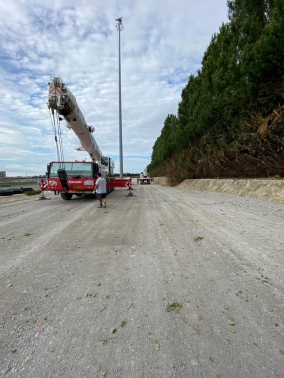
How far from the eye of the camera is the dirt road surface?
193cm

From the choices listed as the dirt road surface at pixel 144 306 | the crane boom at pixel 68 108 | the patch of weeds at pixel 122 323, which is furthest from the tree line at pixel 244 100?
the patch of weeds at pixel 122 323

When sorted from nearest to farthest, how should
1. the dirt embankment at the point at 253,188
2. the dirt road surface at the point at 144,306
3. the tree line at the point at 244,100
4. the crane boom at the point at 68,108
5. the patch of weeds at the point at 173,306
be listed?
the dirt road surface at the point at 144,306, the patch of weeds at the point at 173,306, the dirt embankment at the point at 253,188, the tree line at the point at 244,100, the crane boom at the point at 68,108

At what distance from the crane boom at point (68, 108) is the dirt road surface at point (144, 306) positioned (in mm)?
7925

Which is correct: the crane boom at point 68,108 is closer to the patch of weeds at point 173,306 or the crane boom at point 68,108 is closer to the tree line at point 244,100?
the tree line at point 244,100

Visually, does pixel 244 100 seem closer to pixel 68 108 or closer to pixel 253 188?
pixel 253 188

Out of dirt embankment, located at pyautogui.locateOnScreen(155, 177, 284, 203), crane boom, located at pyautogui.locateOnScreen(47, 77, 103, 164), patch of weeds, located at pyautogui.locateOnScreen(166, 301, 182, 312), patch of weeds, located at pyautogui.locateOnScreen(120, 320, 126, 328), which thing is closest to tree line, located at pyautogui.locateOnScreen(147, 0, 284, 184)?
dirt embankment, located at pyautogui.locateOnScreen(155, 177, 284, 203)

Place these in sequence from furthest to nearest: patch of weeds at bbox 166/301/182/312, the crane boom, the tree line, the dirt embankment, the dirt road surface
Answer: the crane boom, the tree line, the dirt embankment, patch of weeds at bbox 166/301/182/312, the dirt road surface

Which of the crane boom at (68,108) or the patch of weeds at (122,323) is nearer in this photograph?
the patch of weeds at (122,323)

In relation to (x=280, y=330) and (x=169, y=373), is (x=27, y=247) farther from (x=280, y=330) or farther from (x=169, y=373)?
(x=280, y=330)

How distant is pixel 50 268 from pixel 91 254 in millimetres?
833

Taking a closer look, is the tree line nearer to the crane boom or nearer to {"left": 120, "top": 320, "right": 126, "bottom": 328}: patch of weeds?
the crane boom

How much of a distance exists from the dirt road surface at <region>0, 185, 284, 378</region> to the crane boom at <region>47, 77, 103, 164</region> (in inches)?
312

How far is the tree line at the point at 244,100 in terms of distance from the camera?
10.0m

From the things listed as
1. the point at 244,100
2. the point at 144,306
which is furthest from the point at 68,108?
the point at 144,306
